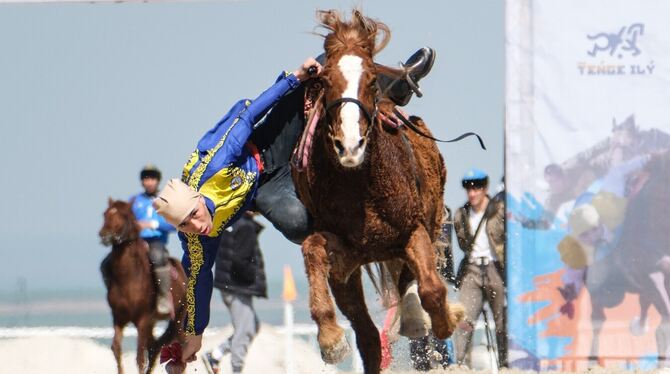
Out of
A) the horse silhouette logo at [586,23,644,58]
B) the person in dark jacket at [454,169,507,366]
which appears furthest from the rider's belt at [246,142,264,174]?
the person in dark jacket at [454,169,507,366]

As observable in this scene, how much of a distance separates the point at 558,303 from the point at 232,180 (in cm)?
282

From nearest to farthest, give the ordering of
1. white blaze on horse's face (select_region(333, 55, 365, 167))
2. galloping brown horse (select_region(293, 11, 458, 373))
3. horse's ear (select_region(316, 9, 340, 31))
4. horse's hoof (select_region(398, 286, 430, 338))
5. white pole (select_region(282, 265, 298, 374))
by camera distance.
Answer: white blaze on horse's face (select_region(333, 55, 365, 167))
galloping brown horse (select_region(293, 11, 458, 373))
horse's ear (select_region(316, 9, 340, 31))
horse's hoof (select_region(398, 286, 430, 338))
white pole (select_region(282, 265, 298, 374))

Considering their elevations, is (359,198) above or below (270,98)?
below

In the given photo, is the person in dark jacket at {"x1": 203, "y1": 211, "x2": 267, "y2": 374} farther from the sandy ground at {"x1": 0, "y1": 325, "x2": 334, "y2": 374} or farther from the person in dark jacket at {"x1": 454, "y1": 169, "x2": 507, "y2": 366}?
the person in dark jacket at {"x1": 454, "y1": 169, "x2": 507, "y2": 366}

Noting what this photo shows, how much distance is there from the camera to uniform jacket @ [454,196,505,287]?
9039 mm

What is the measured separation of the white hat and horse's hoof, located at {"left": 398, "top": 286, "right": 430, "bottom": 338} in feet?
4.08

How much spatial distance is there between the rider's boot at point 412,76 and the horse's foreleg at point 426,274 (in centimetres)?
67

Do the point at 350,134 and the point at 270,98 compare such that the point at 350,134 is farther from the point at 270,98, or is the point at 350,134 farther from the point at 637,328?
the point at 637,328

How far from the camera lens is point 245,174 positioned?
6.33 metres

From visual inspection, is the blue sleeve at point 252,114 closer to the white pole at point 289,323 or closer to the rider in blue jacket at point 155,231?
the white pole at point 289,323

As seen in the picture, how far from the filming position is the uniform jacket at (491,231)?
904 centimetres

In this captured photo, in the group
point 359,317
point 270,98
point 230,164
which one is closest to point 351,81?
point 270,98

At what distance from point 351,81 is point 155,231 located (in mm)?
4667

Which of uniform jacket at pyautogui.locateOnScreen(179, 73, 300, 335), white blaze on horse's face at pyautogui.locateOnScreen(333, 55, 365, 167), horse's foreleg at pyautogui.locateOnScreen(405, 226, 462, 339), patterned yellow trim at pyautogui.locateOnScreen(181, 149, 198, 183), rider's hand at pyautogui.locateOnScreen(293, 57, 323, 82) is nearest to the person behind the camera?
white blaze on horse's face at pyautogui.locateOnScreen(333, 55, 365, 167)
